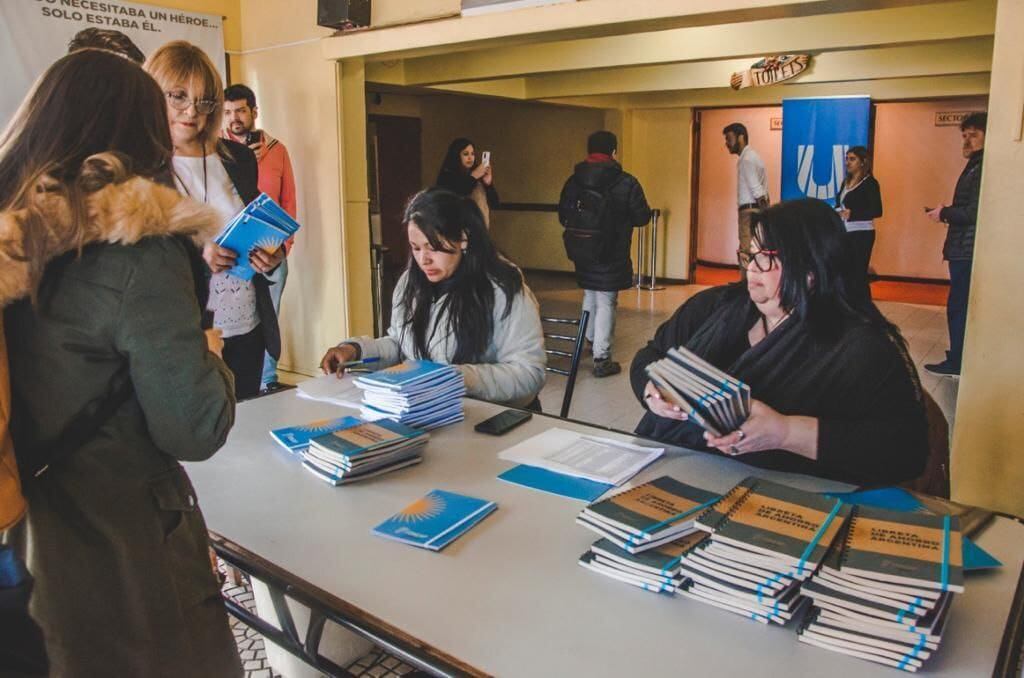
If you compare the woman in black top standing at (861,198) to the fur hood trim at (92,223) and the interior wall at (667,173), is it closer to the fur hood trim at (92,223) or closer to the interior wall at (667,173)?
the interior wall at (667,173)

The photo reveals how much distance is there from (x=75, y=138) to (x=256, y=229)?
82 cm

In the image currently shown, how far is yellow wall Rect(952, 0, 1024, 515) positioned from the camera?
251 centimetres

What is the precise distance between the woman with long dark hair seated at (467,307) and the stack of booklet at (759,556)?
1.09 m

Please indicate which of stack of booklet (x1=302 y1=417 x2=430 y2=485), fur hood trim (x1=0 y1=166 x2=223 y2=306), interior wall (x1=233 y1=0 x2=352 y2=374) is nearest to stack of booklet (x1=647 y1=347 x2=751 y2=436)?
stack of booklet (x1=302 y1=417 x2=430 y2=485)

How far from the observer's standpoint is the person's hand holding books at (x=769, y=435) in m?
1.50

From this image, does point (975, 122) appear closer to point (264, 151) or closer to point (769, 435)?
point (264, 151)

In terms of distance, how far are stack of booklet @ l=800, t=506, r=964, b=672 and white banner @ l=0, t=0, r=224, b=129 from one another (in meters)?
3.91

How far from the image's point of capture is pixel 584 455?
167cm

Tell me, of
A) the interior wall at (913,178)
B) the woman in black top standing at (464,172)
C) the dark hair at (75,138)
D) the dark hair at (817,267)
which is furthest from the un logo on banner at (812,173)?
the dark hair at (75,138)

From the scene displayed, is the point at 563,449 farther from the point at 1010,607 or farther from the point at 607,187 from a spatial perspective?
the point at 607,187

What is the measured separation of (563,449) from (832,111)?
6137 millimetres

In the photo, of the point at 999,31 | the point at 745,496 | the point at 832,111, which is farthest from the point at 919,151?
the point at 745,496

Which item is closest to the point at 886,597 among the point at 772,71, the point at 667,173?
the point at 772,71

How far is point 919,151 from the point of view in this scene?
891cm
